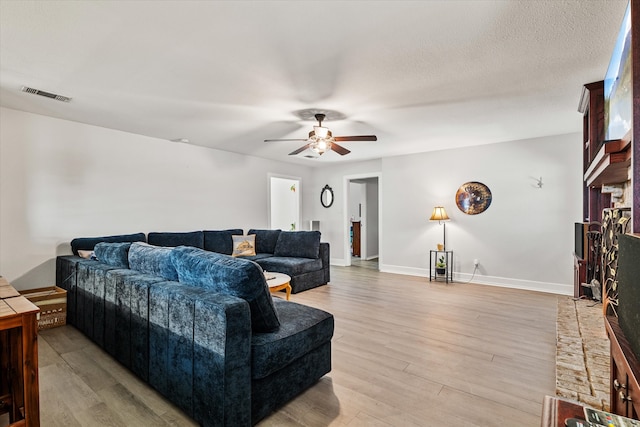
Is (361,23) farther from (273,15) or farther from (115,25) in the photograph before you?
(115,25)

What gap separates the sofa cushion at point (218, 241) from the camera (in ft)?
17.0

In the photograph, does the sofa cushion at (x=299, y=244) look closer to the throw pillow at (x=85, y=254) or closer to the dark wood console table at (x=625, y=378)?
the throw pillow at (x=85, y=254)

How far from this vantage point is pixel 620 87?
6.09ft

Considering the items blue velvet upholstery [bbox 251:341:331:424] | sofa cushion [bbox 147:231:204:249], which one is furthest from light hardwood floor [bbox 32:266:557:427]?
sofa cushion [bbox 147:231:204:249]

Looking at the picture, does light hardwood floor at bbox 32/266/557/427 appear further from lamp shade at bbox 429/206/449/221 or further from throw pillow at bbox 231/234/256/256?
throw pillow at bbox 231/234/256/256

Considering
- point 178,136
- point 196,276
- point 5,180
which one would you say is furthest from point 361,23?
point 5,180

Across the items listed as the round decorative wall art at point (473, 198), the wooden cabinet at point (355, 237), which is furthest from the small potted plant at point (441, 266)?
the wooden cabinet at point (355, 237)

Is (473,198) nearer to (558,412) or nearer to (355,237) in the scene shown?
Answer: (355,237)

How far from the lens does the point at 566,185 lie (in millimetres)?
4598

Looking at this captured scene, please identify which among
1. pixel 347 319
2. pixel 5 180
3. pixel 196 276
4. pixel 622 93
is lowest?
pixel 347 319

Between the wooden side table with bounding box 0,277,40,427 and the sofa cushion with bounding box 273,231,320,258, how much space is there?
12.6ft

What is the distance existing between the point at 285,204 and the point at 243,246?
289 centimetres

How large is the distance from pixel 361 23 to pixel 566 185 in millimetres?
4428

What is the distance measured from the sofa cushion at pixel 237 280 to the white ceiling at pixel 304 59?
4.88 ft
